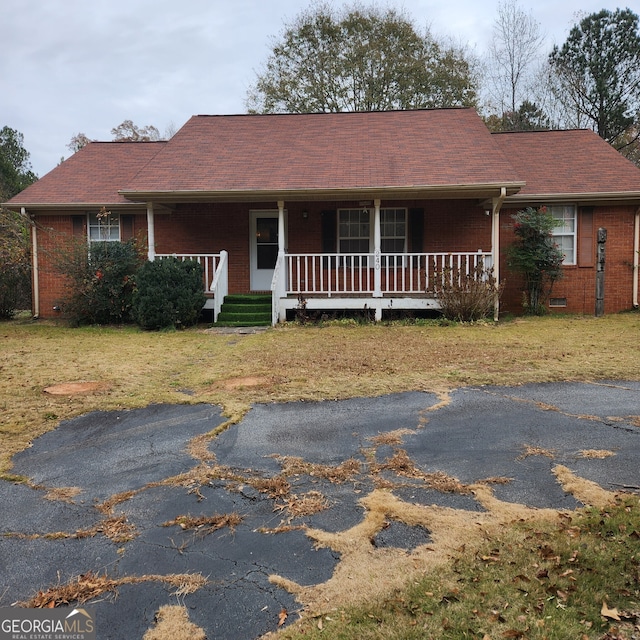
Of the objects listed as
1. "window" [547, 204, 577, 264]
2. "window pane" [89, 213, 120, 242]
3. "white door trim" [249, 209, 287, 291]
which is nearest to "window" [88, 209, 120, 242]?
"window pane" [89, 213, 120, 242]

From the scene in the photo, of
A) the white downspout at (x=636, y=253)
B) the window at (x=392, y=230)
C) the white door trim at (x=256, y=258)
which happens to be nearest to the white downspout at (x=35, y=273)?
the white door trim at (x=256, y=258)

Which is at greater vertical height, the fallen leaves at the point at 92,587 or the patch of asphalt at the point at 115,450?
the patch of asphalt at the point at 115,450

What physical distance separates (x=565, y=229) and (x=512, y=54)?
57.7 feet

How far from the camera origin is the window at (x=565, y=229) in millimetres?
13242

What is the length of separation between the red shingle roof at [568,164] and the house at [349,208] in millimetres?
56

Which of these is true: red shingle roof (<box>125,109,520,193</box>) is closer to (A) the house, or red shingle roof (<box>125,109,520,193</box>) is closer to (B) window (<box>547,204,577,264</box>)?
(A) the house

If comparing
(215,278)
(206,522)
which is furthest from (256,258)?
(206,522)

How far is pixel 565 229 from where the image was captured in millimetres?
13312

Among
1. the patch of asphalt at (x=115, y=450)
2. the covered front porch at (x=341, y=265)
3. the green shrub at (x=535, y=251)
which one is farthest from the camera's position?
the green shrub at (x=535, y=251)

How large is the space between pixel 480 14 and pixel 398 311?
22146 millimetres

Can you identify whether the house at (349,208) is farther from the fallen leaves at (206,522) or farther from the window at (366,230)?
the fallen leaves at (206,522)

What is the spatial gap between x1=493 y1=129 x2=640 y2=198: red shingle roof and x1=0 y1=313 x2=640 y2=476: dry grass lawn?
3.99 m

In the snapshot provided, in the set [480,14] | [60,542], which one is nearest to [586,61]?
[480,14]

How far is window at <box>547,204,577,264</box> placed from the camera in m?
13.2
